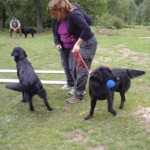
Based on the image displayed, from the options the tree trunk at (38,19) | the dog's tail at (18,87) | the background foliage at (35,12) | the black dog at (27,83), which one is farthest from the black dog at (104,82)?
the tree trunk at (38,19)

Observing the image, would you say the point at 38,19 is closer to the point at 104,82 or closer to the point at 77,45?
the point at 77,45

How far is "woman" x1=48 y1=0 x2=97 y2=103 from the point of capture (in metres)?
4.55

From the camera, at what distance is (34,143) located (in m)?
3.86

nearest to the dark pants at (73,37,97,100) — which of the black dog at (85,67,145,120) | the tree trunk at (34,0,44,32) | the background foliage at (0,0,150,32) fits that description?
the black dog at (85,67,145,120)

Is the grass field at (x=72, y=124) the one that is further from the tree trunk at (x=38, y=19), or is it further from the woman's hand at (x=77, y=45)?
the tree trunk at (x=38, y=19)

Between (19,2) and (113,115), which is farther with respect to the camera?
(19,2)

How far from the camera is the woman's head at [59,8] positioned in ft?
14.7

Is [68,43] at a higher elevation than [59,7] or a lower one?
lower

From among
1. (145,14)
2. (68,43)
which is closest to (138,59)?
(68,43)

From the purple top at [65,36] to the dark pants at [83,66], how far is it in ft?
1.29

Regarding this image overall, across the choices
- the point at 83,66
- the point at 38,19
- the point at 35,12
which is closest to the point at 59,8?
the point at 83,66

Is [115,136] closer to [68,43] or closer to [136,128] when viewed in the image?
[136,128]

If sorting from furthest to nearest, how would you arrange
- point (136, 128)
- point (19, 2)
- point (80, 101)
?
1. point (19, 2)
2. point (80, 101)
3. point (136, 128)

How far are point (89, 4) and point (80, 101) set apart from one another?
968 inches
